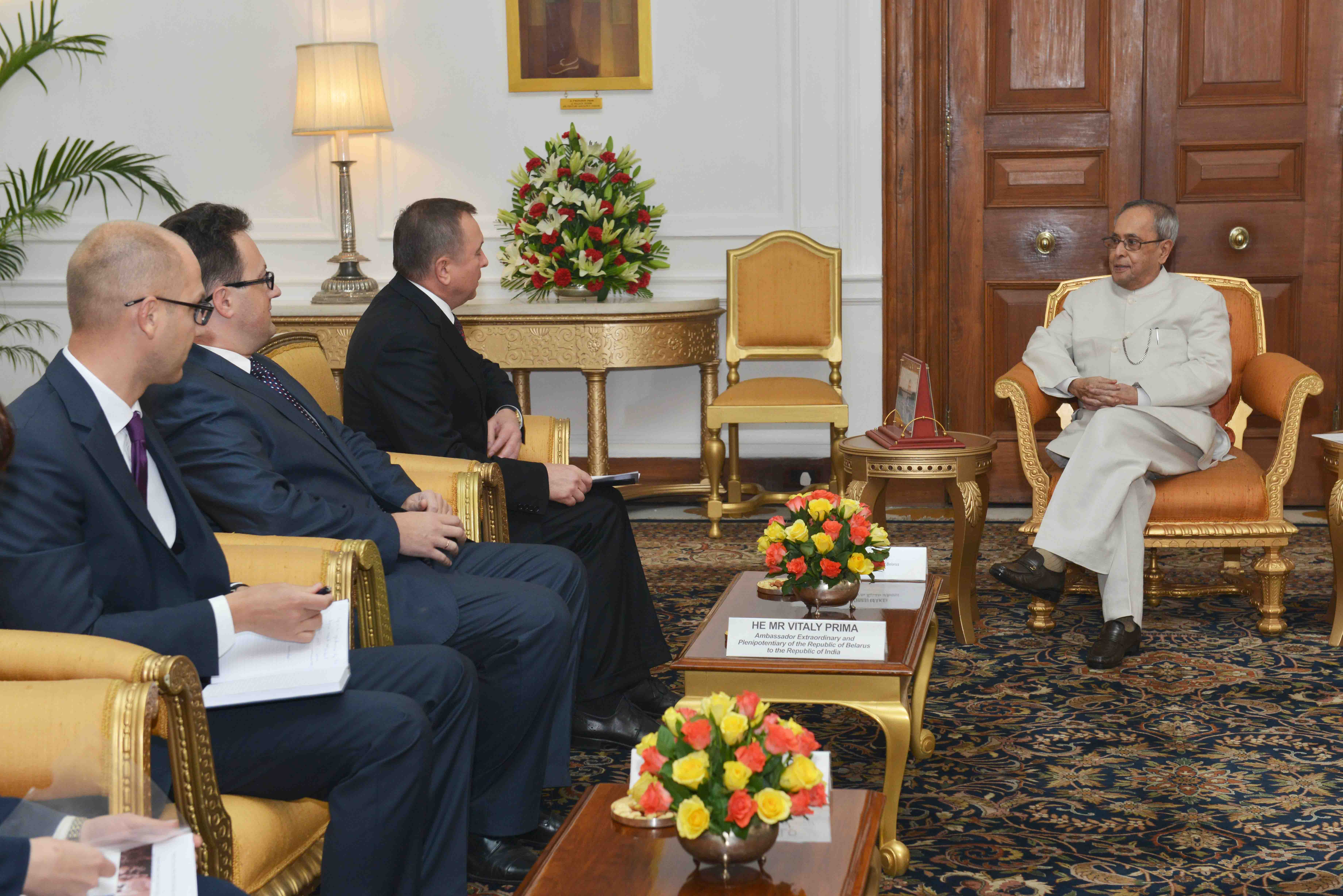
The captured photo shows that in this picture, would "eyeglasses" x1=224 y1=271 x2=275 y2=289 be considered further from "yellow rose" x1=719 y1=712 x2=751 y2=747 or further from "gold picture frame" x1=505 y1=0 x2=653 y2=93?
"gold picture frame" x1=505 y1=0 x2=653 y2=93

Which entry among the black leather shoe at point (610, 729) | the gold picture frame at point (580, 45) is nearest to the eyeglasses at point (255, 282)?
the black leather shoe at point (610, 729)

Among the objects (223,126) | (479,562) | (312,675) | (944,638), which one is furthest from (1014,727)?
(223,126)

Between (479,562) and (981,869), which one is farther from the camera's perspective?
(479,562)

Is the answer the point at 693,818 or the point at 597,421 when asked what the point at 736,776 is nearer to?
the point at 693,818

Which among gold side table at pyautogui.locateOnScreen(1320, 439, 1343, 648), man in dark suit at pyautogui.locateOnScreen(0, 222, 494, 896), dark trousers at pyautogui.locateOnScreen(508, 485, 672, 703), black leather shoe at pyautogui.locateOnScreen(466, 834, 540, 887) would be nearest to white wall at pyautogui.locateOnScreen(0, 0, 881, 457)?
gold side table at pyautogui.locateOnScreen(1320, 439, 1343, 648)

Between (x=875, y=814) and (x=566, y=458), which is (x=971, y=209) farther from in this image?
(x=875, y=814)

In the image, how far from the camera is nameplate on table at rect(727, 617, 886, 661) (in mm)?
2578

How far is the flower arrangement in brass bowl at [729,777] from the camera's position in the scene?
1.67 metres

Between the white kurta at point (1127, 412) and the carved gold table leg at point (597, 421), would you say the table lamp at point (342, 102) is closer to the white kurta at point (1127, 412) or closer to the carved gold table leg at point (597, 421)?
the carved gold table leg at point (597, 421)

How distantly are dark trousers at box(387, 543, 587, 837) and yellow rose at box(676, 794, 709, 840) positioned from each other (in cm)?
102

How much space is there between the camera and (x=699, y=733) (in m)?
1.69

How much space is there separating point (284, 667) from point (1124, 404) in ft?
9.56

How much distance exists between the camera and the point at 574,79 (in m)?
6.04

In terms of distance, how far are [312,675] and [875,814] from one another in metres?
0.90
